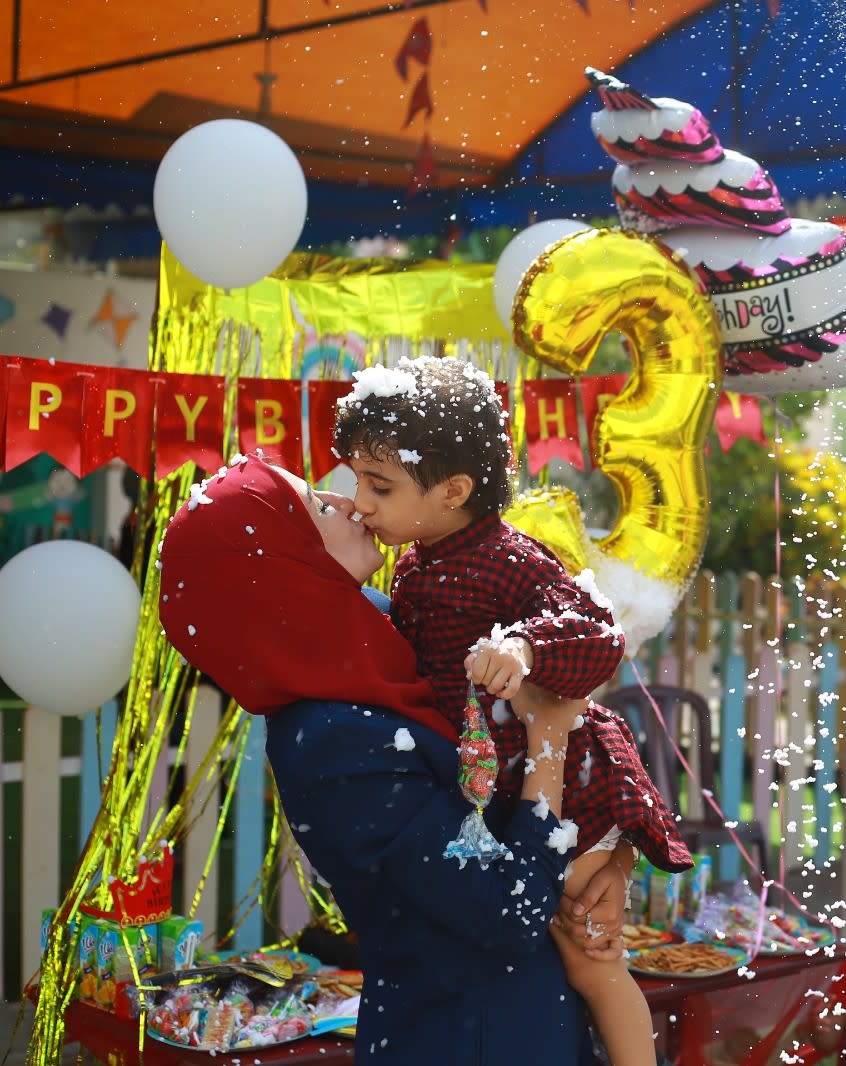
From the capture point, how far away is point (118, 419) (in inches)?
102

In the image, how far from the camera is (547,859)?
4.14ft

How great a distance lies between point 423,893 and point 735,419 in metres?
2.32

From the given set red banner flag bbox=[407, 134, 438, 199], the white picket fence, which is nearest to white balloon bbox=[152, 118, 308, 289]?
red banner flag bbox=[407, 134, 438, 199]

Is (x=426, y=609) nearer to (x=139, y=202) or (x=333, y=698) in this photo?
(x=333, y=698)

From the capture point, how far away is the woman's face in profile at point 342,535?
134cm

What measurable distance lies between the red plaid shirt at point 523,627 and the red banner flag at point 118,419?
4.11 feet

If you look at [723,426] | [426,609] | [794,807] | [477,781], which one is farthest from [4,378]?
[794,807]

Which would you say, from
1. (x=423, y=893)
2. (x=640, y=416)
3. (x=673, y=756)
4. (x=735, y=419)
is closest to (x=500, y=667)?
(x=423, y=893)

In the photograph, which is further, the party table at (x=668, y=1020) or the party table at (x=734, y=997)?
the party table at (x=734, y=997)

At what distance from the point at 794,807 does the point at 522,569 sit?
3772 mm

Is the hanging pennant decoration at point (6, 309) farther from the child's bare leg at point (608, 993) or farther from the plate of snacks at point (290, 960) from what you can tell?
the child's bare leg at point (608, 993)

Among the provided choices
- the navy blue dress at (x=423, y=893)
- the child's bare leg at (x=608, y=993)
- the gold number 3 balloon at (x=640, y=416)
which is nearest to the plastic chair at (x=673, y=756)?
the gold number 3 balloon at (x=640, y=416)

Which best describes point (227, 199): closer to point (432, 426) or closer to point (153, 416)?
point (153, 416)

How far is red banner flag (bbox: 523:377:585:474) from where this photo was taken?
2.95 metres
